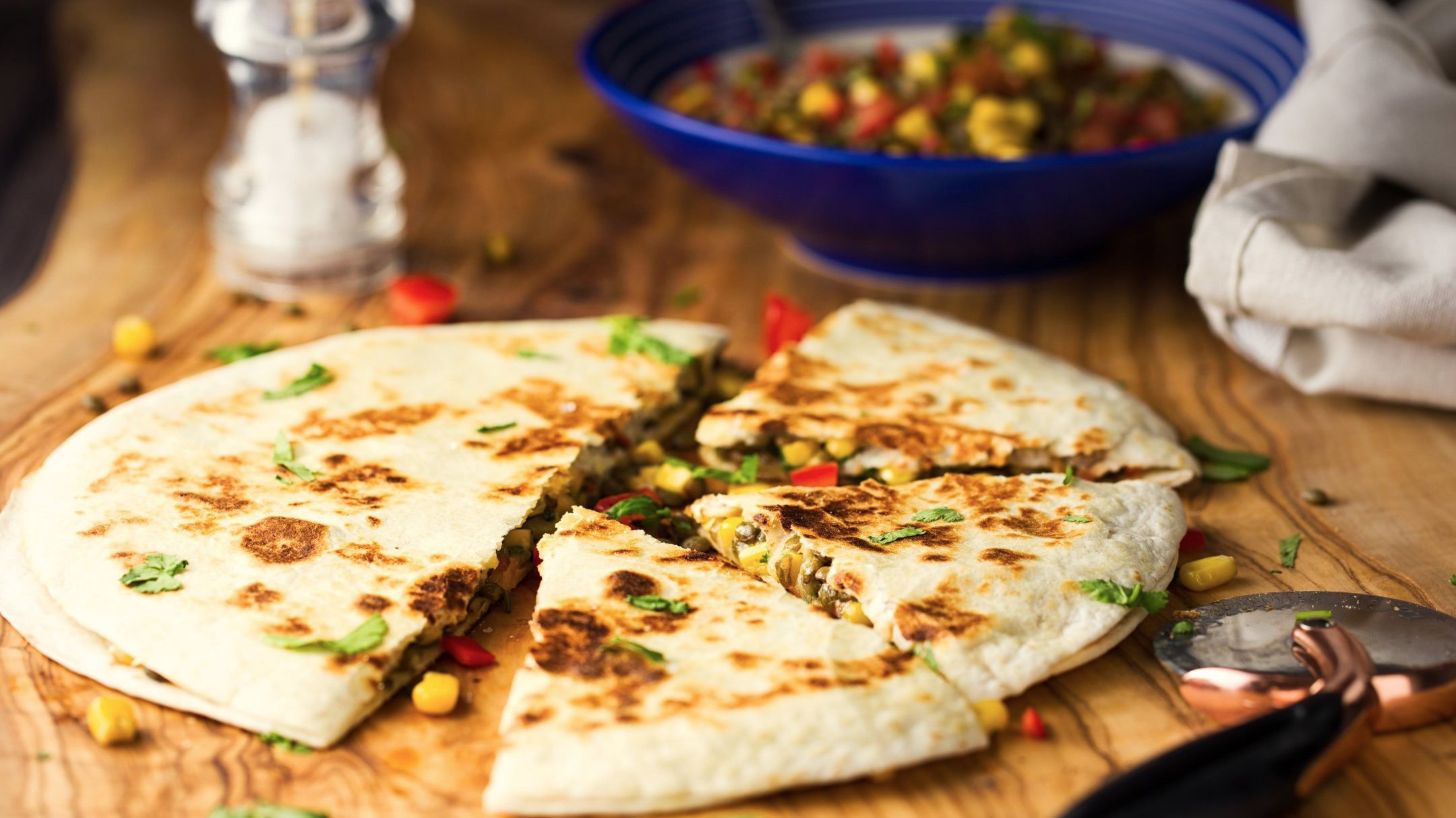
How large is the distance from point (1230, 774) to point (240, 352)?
3801 mm

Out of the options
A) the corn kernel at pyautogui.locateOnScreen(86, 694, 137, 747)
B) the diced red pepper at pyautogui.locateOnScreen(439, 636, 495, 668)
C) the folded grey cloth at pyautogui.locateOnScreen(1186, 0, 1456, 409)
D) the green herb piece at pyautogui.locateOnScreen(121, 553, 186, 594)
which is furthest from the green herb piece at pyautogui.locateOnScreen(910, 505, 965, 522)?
the corn kernel at pyautogui.locateOnScreen(86, 694, 137, 747)

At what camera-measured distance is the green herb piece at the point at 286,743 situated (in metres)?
3.35

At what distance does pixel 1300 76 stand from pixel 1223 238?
1147mm

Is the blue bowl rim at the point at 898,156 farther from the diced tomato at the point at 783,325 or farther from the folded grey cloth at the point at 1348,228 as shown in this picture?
the diced tomato at the point at 783,325

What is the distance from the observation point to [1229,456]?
4742 millimetres

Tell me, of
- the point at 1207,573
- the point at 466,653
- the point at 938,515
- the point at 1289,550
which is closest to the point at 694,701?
the point at 466,653

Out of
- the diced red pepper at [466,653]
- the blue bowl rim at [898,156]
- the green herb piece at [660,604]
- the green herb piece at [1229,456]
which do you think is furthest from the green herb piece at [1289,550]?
the diced red pepper at [466,653]

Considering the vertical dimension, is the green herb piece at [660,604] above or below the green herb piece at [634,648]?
above

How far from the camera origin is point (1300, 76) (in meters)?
5.52

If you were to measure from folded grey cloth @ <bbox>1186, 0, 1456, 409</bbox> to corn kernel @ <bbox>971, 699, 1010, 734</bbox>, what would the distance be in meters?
2.13

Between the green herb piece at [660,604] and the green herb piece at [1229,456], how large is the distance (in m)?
2.09

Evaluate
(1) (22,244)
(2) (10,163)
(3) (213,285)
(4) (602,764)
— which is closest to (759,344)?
(3) (213,285)

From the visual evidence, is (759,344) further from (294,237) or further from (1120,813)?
(1120,813)

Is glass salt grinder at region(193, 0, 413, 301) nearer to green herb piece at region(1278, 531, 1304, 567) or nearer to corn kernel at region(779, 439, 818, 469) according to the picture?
corn kernel at region(779, 439, 818, 469)
